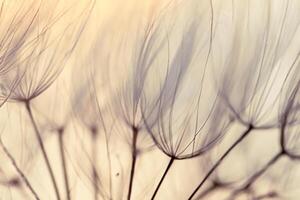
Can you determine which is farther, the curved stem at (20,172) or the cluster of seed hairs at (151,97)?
the curved stem at (20,172)

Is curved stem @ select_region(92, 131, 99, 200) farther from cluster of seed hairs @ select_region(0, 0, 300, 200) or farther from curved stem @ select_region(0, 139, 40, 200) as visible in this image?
curved stem @ select_region(0, 139, 40, 200)

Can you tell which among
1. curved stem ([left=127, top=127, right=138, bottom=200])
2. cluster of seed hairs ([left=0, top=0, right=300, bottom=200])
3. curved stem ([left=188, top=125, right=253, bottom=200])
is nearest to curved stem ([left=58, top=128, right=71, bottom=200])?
cluster of seed hairs ([left=0, top=0, right=300, bottom=200])

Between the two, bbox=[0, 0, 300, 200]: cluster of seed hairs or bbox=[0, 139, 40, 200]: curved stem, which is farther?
bbox=[0, 139, 40, 200]: curved stem

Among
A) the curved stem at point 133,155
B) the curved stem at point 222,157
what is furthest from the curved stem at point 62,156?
the curved stem at point 222,157

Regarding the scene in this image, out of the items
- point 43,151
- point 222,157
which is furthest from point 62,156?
point 222,157

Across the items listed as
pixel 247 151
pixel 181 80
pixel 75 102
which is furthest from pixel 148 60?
pixel 247 151

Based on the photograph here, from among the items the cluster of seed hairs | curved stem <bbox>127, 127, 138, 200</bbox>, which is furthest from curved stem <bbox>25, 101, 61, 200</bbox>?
curved stem <bbox>127, 127, 138, 200</bbox>

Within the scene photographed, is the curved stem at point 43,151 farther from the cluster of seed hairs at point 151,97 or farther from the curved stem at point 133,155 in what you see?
the curved stem at point 133,155

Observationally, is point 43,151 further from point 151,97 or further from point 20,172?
point 151,97
